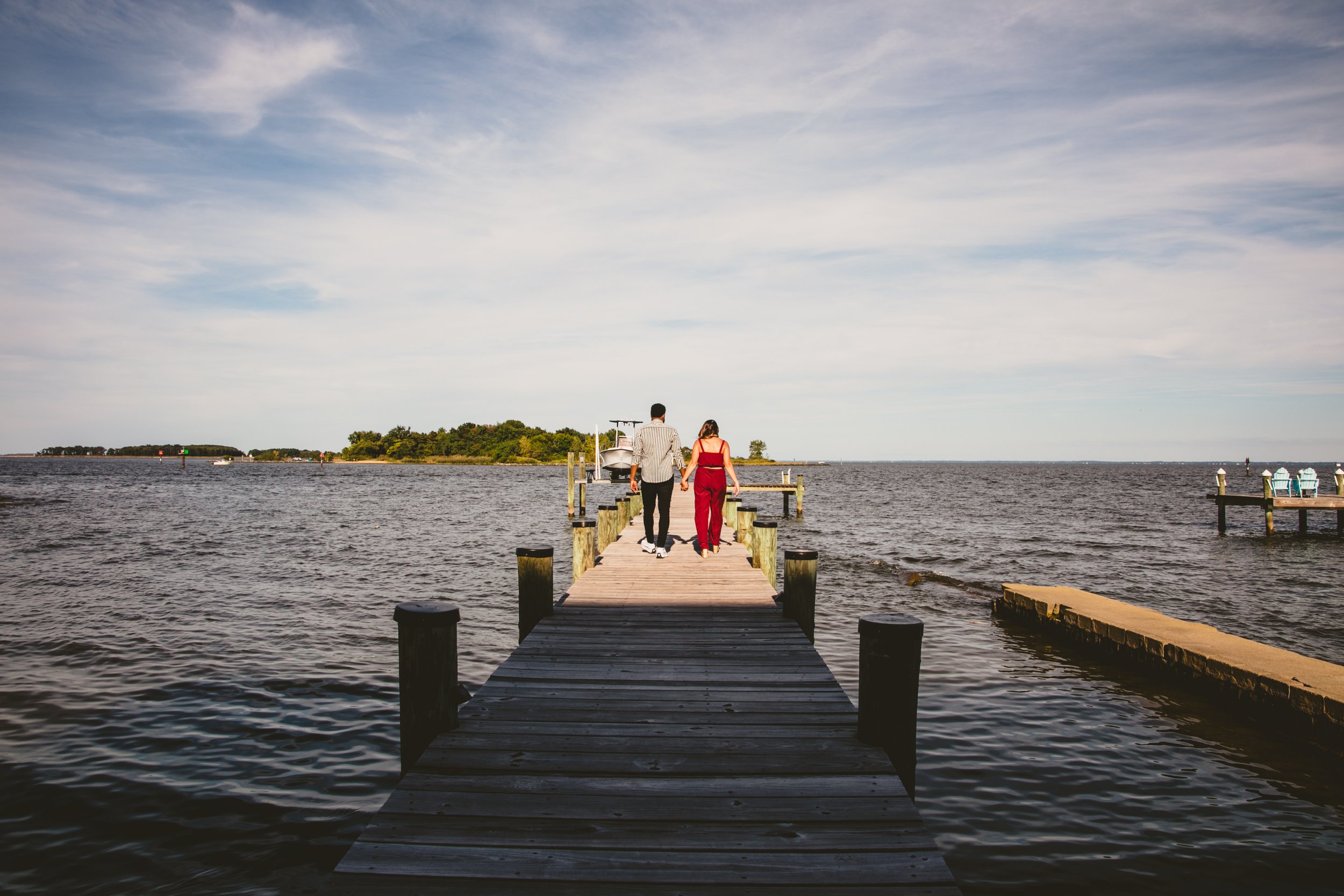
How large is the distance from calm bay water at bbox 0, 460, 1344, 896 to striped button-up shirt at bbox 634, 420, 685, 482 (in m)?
3.17

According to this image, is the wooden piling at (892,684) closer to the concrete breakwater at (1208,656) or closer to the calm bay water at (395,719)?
the calm bay water at (395,719)

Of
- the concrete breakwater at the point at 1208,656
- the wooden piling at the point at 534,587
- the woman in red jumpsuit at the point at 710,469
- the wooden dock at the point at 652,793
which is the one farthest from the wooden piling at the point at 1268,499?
the wooden piling at the point at 534,587

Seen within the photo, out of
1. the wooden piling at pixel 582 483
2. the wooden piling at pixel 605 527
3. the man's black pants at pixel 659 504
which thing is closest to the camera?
the man's black pants at pixel 659 504

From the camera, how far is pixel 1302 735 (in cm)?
660

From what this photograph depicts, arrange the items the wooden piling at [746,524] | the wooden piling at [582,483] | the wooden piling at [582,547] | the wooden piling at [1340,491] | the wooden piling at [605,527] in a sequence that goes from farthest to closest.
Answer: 1. the wooden piling at [582,483]
2. the wooden piling at [1340,491]
3. the wooden piling at [605,527]
4. the wooden piling at [746,524]
5. the wooden piling at [582,547]

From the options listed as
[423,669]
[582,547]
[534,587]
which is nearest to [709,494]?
[582,547]

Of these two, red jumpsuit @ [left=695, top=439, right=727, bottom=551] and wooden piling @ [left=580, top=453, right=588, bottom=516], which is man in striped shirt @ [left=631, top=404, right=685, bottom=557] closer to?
red jumpsuit @ [left=695, top=439, right=727, bottom=551]

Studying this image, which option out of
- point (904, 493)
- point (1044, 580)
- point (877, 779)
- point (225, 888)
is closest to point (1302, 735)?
point (877, 779)

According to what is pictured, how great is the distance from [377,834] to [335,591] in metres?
12.9

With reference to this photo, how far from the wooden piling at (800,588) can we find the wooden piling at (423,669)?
12.5ft

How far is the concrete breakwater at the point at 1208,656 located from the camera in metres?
6.53

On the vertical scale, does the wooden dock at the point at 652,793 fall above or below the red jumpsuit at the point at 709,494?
below

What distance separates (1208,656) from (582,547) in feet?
24.3

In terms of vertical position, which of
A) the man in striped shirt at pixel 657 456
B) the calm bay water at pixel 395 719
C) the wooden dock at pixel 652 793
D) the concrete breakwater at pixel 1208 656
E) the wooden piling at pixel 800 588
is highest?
the man in striped shirt at pixel 657 456
